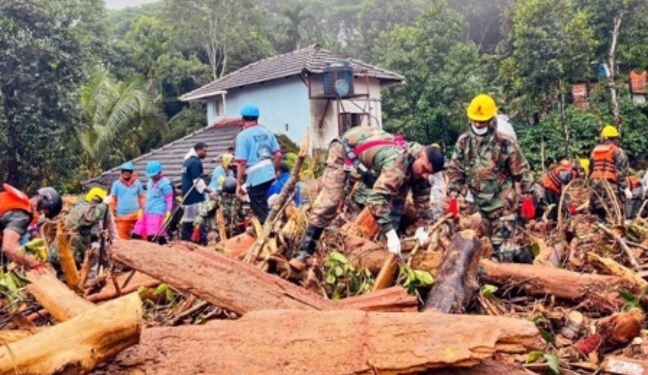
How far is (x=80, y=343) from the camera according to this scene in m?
2.61

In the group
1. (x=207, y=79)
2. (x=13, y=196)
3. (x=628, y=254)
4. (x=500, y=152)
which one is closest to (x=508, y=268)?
(x=500, y=152)

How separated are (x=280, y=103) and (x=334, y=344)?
19640 mm

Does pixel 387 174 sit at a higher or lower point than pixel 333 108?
higher

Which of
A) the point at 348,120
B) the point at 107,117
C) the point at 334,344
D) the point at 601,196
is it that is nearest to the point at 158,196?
the point at 601,196

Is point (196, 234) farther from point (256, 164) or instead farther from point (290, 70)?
point (290, 70)

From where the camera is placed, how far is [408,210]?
5.84 metres

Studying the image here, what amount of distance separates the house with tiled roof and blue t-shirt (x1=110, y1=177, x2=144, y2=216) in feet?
38.9

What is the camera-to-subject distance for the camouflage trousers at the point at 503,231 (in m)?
5.86

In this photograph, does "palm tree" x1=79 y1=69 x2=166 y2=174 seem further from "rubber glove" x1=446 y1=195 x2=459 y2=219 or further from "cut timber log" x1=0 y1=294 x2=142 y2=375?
"cut timber log" x1=0 y1=294 x2=142 y2=375

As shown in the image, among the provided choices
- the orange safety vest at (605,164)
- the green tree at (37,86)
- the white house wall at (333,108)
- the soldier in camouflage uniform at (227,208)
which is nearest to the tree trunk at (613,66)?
the white house wall at (333,108)

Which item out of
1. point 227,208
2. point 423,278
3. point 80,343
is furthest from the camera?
point 227,208

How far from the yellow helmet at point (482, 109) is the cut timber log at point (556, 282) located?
120 centimetres

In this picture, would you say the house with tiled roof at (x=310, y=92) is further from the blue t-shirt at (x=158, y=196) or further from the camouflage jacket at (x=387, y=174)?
the camouflage jacket at (x=387, y=174)

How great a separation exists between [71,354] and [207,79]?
28121 millimetres
